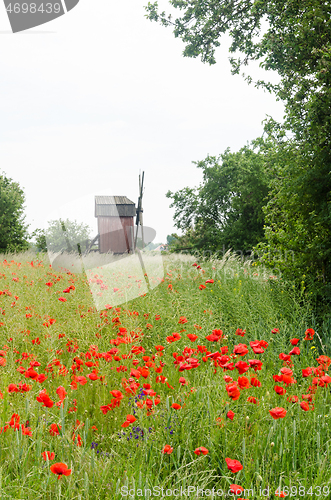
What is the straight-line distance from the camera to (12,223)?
953 inches

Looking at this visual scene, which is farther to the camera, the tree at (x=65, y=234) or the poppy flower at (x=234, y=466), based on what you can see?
the tree at (x=65, y=234)

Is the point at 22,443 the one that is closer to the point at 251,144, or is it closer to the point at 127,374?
the point at 127,374

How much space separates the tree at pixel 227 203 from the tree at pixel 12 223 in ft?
42.2

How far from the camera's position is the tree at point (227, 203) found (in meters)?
25.3

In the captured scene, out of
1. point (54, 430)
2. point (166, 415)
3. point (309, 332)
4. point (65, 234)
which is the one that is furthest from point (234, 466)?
point (65, 234)

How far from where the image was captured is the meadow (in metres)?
1.63

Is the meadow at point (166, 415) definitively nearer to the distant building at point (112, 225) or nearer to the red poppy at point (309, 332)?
the red poppy at point (309, 332)

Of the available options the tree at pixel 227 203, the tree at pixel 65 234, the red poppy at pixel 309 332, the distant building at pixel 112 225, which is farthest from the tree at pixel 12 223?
the red poppy at pixel 309 332

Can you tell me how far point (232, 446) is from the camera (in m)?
1.92

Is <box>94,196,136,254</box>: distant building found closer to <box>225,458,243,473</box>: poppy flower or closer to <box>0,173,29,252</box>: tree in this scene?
<box>225,458,243,473</box>: poppy flower

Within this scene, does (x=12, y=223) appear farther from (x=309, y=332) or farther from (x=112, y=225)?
(x=309, y=332)

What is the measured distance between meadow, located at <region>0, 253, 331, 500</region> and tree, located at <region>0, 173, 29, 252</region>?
66.5 ft

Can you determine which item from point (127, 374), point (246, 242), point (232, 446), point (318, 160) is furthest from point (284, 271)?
point (246, 242)

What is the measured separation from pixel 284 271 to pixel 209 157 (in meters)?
26.0
